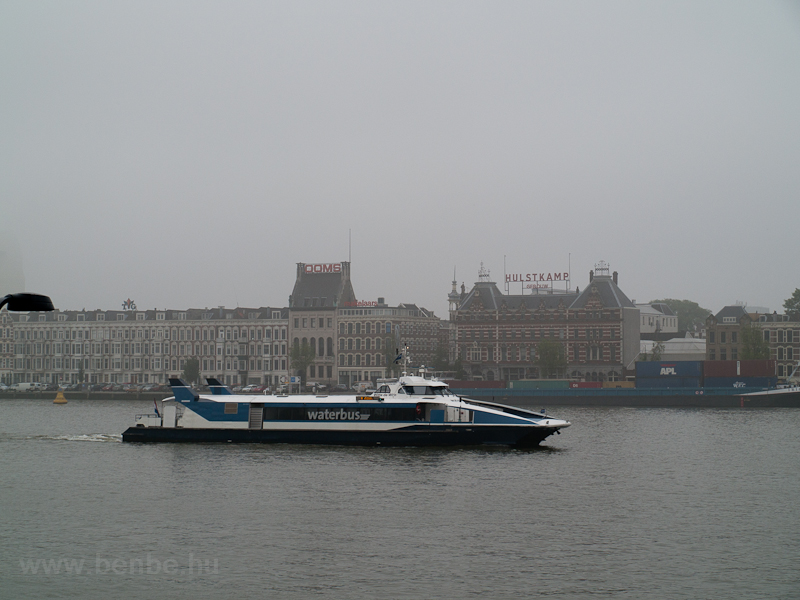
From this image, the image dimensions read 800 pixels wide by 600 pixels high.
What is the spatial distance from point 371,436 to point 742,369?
86613 millimetres

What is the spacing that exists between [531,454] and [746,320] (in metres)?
103

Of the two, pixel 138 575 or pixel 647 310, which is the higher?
pixel 647 310

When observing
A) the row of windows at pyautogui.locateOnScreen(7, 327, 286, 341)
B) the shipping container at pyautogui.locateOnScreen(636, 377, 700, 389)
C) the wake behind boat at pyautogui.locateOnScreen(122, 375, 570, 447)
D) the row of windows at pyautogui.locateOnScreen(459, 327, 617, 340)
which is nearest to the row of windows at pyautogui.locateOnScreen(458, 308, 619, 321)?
the row of windows at pyautogui.locateOnScreen(459, 327, 617, 340)

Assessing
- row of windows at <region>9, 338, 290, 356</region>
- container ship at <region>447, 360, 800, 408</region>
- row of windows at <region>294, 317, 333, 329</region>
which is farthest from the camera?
row of windows at <region>9, 338, 290, 356</region>

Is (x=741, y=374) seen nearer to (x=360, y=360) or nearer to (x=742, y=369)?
(x=742, y=369)

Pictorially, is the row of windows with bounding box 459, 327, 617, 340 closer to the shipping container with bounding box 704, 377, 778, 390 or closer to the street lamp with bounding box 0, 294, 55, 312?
the shipping container with bounding box 704, 377, 778, 390

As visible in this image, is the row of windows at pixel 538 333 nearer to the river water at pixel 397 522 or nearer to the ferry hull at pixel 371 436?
the river water at pixel 397 522

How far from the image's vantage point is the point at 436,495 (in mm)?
40469

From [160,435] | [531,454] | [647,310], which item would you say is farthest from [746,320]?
[160,435]

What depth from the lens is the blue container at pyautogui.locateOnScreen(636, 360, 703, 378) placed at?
130m

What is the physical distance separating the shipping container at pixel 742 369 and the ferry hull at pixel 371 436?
260ft

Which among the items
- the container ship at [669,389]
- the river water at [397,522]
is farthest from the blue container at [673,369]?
the river water at [397,522]

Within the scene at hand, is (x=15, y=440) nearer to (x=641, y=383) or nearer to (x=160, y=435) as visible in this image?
(x=160, y=435)

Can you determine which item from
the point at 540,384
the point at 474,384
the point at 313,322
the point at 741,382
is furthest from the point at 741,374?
the point at 313,322
